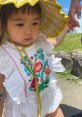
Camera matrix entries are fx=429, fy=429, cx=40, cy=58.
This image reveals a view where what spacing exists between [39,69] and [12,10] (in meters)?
0.49

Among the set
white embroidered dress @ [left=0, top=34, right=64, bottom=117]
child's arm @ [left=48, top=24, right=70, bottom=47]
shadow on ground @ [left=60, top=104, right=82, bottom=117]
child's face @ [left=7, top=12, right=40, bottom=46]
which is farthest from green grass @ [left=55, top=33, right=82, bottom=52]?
child's face @ [left=7, top=12, right=40, bottom=46]

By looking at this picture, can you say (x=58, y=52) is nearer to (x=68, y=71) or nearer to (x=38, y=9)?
(x=68, y=71)

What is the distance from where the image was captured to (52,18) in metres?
3.20

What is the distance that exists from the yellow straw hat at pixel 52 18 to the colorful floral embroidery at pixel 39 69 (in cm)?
20

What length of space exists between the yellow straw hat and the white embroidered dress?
0.09m

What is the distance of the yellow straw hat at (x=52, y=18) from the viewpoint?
305cm

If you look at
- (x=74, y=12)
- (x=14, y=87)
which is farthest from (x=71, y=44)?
(x=14, y=87)

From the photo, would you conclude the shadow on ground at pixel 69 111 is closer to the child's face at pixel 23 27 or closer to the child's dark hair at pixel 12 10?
the child's face at pixel 23 27

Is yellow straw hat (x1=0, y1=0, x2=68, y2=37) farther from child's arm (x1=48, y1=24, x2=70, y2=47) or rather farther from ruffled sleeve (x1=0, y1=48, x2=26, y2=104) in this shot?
ruffled sleeve (x1=0, y1=48, x2=26, y2=104)

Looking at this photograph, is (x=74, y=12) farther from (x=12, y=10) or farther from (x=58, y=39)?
(x=12, y=10)

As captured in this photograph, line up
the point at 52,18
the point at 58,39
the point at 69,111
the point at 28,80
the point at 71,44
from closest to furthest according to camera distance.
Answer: the point at 28,80
the point at 52,18
the point at 58,39
the point at 69,111
the point at 71,44

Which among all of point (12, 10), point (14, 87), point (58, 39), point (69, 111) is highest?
point (12, 10)

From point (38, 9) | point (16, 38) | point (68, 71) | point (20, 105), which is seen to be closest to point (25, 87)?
point (20, 105)

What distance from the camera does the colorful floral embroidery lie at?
3.09 metres
